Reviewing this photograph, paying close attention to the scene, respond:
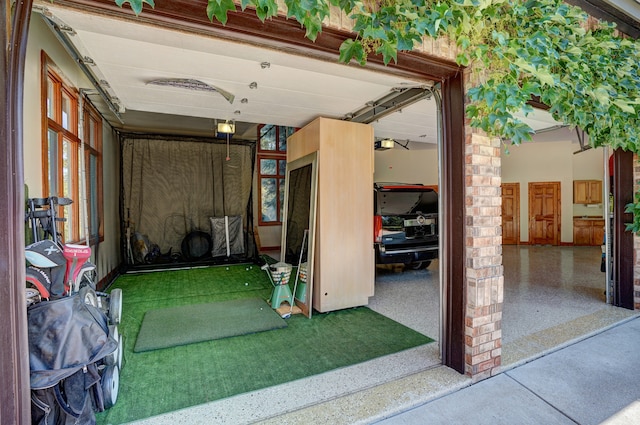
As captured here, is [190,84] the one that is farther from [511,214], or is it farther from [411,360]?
[511,214]

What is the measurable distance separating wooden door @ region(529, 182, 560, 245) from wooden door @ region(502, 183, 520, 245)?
1.23 ft

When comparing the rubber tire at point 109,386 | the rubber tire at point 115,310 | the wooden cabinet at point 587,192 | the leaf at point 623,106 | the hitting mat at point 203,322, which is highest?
the leaf at point 623,106

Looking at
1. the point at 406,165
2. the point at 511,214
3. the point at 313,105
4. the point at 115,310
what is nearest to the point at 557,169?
the point at 511,214

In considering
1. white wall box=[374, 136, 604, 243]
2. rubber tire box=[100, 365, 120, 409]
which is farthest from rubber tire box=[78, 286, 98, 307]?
white wall box=[374, 136, 604, 243]

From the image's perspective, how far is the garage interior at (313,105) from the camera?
2162 mm

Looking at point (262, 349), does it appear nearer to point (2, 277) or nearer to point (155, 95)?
point (2, 277)

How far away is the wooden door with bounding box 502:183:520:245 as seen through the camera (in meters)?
10.3

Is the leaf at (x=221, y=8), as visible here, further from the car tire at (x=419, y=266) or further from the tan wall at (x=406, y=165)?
the tan wall at (x=406, y=165)

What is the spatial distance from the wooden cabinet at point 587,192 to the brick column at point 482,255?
32.4 feet

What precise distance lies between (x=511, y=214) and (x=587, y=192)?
7.16ft

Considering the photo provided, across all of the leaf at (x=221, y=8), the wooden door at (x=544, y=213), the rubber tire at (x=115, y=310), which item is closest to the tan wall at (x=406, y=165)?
the wooden door at (x=544, y=213)

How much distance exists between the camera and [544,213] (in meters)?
10.1

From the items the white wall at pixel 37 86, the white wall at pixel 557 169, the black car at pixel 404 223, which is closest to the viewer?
the white wall at pixel 37 86

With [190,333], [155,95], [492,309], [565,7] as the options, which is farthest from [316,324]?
[565,7]
